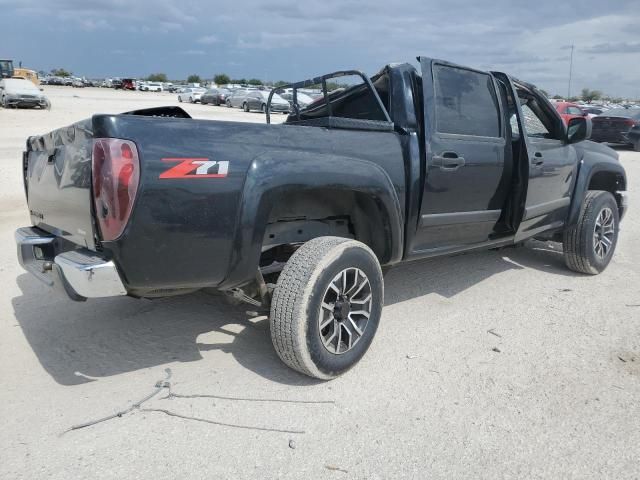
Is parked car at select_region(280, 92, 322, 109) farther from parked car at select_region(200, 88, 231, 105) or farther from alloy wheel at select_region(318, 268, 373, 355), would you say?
parked car at select_region(200, 88, 231, 105)

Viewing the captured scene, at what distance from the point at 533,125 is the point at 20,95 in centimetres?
2589

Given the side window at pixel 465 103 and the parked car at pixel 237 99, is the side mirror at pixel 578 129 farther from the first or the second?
the parked car at pixel 237 99

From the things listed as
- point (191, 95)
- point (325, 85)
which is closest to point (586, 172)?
point (325, 85)

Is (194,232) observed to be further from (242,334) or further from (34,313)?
(34,313)

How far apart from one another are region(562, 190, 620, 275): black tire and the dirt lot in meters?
0.40

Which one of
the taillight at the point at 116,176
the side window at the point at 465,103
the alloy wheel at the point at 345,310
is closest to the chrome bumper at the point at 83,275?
the taillight at the point at 116,176

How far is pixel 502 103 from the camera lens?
4.47m

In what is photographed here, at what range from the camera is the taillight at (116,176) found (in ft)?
8.36

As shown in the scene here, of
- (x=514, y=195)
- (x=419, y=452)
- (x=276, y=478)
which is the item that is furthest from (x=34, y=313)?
(x=514, y=195)

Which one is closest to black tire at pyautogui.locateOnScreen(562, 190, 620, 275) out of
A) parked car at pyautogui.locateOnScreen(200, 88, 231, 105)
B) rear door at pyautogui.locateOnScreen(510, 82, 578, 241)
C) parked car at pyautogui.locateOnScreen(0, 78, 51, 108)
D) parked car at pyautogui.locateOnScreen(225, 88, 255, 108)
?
rear door at pyautogui.locateOnScreen(510, 82, 578, 241)

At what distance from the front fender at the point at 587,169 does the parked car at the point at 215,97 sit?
1546 inches

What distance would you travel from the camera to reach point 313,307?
3.06 metres

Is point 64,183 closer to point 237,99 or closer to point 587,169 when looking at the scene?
point 587,169

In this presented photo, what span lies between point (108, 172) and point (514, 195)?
3253 mm
